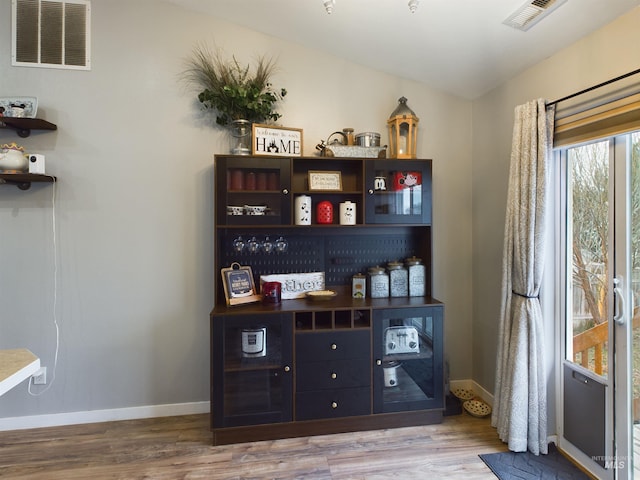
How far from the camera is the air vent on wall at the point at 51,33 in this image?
7.66 feet

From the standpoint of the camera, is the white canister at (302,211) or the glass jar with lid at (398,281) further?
the glass jar with lid at (398,281)

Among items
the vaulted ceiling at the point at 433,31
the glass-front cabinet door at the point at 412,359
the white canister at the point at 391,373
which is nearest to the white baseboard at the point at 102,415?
the glass-front cabinet door at the point at 412,359

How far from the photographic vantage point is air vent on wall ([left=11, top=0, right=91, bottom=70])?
2.34 meters

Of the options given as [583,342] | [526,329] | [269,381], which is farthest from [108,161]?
[583,342]

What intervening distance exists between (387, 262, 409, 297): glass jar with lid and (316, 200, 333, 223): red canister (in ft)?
1.98

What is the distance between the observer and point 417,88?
9.11 ft

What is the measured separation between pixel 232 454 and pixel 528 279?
207 cm

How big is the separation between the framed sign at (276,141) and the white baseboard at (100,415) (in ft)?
6.27

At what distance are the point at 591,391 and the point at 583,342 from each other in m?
0.26

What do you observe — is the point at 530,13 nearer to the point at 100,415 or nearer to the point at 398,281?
the point at 398,281

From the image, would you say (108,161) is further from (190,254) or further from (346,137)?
(346,137)

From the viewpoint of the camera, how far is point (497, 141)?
254cm

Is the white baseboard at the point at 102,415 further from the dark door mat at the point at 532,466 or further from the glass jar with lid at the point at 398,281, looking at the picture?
the glass jar with lid at the point at 398,281

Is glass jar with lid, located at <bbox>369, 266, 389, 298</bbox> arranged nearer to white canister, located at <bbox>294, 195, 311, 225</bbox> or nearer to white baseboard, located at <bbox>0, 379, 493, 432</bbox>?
white canister, located at <bbox>294, 195, 311, 225</bbox>
